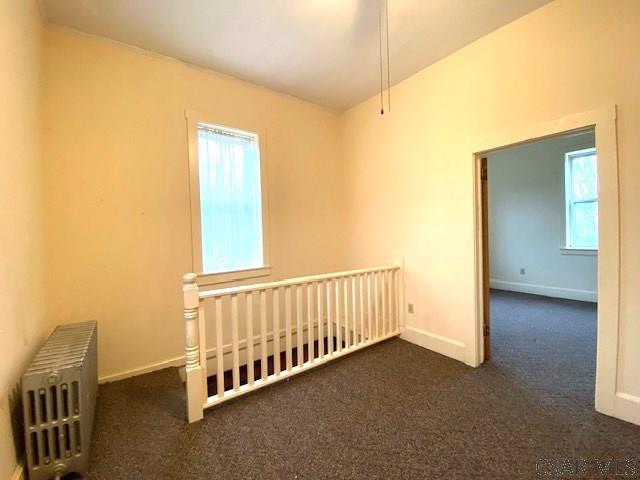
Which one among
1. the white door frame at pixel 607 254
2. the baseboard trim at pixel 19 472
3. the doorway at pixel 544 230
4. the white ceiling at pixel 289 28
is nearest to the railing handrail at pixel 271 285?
the baseboard trim at pixel 19 472

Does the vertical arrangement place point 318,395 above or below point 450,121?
below

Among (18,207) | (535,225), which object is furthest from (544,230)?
(18,207)

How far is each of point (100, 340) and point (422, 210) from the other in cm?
298

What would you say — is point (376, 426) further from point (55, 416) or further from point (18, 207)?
point (18, 207)

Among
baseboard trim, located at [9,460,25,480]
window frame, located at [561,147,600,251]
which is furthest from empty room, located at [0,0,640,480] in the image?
window frame, located at [561,147,600,251]

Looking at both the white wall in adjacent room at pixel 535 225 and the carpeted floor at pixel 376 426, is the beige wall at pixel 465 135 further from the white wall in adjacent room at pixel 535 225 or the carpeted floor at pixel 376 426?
the white wall in adjacent room at pixel 535 225

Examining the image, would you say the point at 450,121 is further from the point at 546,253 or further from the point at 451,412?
the point at 546,253

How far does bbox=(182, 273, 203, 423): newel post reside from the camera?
1694 millimetres

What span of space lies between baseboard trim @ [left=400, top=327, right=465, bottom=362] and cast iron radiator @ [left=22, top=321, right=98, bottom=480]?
8.45 feet

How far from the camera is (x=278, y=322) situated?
2.18 meters

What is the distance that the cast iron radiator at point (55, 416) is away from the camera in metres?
1.22

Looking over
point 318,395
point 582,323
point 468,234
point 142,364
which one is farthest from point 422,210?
point 142,364

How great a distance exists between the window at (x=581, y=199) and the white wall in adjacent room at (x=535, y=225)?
84 mm

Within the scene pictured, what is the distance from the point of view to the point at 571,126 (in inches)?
69.4
